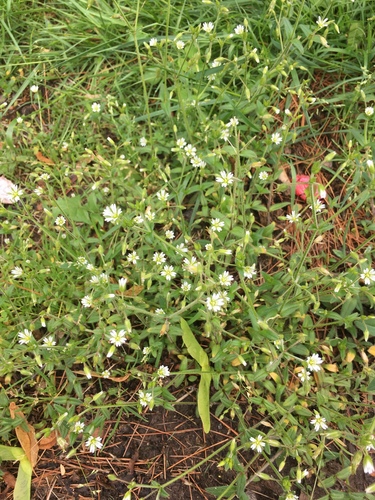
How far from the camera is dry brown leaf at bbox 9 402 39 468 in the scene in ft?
7.81

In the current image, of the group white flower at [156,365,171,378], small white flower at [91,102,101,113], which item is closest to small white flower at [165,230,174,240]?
white flower at [156,365,171,378]

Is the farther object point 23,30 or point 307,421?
point 23,30

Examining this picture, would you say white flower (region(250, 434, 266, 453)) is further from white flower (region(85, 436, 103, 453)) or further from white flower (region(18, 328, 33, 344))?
white flower (region(18, 328, 33, 344))

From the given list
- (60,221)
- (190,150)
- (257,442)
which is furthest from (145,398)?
(190,150)

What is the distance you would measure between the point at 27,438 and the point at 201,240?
4.53 ft

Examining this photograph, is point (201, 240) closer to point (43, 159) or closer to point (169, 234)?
point (169, 234)

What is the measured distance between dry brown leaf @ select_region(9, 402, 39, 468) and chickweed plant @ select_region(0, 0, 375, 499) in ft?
0.18

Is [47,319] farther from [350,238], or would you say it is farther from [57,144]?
[350,238]

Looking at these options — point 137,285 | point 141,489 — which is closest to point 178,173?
point 137,285

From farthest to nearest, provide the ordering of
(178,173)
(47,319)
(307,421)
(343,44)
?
(343,44)
(178,173)
(47,319)
(307,421)

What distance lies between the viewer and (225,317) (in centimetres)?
242

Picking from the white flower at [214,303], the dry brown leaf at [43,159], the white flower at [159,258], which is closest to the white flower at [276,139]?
the white flower at [159,258]

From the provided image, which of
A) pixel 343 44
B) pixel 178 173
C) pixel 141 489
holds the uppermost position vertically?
pixel 343 44

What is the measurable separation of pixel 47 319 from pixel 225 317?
100cm
